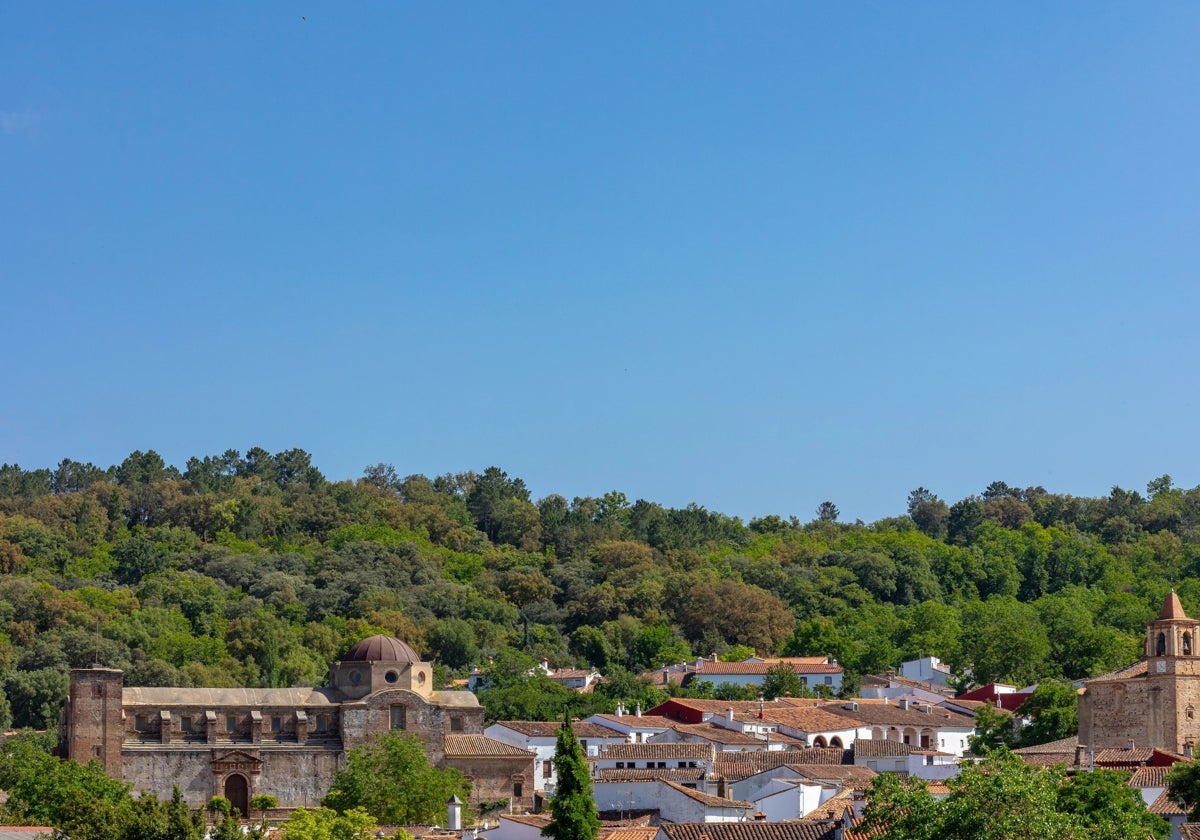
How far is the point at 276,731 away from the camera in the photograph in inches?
2554

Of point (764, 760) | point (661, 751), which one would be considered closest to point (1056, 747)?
point (764, 760)

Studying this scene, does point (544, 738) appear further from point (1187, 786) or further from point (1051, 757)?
point (1187, 786)

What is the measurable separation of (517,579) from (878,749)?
174 feet

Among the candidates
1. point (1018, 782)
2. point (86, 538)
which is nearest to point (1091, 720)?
point (1018, 782)

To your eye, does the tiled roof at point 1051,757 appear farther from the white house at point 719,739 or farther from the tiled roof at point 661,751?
the white house at point 719,739

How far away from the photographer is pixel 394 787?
52406mm

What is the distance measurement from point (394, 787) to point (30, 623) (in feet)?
148

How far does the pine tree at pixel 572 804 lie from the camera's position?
37062 millimetres

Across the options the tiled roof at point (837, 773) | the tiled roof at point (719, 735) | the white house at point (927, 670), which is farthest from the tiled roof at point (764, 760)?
the white house at point (927, 670)

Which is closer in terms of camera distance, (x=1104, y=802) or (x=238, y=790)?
(x=1104, y=802)

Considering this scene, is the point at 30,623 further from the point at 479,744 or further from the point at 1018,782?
the point at 1018,782

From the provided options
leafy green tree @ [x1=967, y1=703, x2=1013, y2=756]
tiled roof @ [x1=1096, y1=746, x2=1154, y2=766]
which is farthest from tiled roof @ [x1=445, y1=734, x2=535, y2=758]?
tiled roof @ [x1=1096, y1=746, x2=1154, y2=766]

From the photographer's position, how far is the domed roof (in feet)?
219

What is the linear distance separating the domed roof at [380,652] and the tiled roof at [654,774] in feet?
50.6
